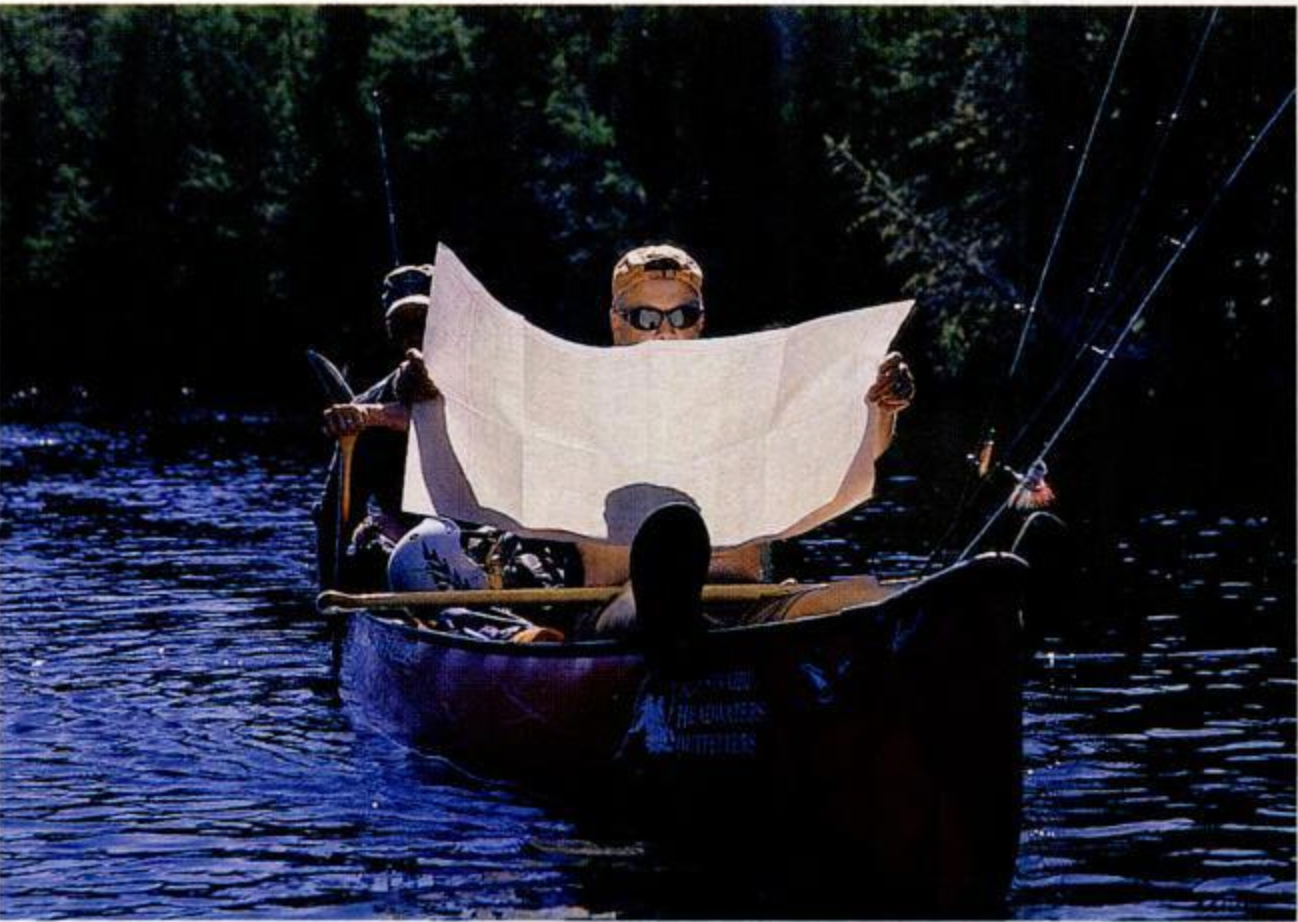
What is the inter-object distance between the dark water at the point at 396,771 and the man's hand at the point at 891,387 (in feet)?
4.30

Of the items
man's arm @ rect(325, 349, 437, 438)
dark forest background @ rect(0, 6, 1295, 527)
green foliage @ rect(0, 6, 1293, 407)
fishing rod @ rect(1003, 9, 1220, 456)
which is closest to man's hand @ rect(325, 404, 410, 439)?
man's arm @ rect(325, 349, 437, 438)

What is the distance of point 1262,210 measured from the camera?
123 ft

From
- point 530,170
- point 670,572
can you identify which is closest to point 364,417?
point 670,572

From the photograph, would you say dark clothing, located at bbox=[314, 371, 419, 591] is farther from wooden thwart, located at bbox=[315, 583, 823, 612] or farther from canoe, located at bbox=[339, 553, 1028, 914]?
canoe, located at bbox=[339, 553, 1028, 914]

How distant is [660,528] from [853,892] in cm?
149

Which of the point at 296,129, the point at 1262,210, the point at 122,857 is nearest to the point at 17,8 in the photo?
the point at 296,129

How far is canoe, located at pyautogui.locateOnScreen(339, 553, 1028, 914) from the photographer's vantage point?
8359mm

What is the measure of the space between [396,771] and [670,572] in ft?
9.80

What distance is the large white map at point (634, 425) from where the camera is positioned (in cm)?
1039

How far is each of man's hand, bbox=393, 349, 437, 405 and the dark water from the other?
177cm

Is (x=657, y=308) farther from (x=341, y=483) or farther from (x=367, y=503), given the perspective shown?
(x=367, y=503)

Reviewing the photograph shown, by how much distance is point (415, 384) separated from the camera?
1080 cm

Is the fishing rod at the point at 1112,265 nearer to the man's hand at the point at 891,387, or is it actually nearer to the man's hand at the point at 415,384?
the man's hand at the point at 891,387

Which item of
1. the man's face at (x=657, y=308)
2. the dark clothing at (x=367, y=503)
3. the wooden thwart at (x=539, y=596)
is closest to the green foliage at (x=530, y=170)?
the dark clothing at (x=367, y=503)
